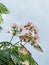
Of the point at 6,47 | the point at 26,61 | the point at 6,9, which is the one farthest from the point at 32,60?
the point at 6,9

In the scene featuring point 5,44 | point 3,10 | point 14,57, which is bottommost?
point 14,57

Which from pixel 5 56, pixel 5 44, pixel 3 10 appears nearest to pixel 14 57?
pixel 5 56

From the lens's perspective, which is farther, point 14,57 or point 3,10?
point 3,10

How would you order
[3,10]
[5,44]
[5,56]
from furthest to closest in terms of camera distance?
[3,10] < [5,44] < [5,56]

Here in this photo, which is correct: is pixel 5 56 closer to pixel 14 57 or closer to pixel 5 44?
pixel 14 57

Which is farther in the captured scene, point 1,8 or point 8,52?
point 1,8

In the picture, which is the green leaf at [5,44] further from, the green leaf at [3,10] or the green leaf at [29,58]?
the green leaf at [3,10]

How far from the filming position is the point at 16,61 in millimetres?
6016

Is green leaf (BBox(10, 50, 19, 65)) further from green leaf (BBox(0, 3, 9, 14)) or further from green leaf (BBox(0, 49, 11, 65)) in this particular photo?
green leaf (BBox(0, 3, 9, 14))

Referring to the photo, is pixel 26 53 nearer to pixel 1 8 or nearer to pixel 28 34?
pixel 28 34

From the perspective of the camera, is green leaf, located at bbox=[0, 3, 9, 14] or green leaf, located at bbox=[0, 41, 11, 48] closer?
green leaf, located at bbox=[0, 41, 11, 48]

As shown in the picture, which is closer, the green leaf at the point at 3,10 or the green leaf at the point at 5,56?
the green leaf at the point at 5,56

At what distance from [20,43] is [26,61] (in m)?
0.36

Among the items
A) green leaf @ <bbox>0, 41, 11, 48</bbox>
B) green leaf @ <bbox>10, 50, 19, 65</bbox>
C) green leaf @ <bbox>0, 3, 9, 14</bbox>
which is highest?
green leaf @ <bbox>0, 3, 9, 14</bbox>
